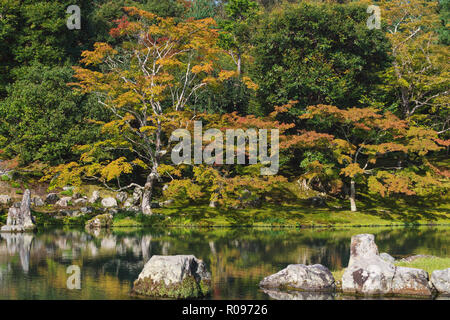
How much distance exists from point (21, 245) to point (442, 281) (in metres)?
16.6

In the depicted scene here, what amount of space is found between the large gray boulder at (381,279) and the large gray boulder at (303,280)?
485 millimetres

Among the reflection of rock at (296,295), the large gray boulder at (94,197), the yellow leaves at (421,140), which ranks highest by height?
the yellow leaves at (421,140)

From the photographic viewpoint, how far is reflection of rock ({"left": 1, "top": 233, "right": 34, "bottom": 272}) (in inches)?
771

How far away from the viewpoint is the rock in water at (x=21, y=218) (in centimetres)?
2856

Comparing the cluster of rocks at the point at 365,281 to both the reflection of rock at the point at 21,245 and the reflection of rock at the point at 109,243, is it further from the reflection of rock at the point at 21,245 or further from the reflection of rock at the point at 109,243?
the reflection of rock at the point at 109,243

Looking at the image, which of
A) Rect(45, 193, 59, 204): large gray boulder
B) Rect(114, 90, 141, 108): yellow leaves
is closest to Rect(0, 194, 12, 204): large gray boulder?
Rect(45, 193, 59, 204): large gray boulder

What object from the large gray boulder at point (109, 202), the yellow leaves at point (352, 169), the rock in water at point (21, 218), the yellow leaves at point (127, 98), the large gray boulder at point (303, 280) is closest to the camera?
the large gray boulder at point (303, 280)

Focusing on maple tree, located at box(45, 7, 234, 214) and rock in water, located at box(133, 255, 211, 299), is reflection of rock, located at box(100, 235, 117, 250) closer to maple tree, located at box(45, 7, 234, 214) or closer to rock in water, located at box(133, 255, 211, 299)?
maple tree, located at box(45, 7, 234, 214)

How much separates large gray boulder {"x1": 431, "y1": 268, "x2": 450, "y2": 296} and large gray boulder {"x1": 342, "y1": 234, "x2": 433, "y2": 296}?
0.82ft

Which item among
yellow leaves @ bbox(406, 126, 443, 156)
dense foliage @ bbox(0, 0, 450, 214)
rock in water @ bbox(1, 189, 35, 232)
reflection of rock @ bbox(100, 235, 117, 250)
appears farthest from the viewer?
yellow leaves @ bbox(406, 126, 443, 156)

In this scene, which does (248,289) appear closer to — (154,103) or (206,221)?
(206,221)

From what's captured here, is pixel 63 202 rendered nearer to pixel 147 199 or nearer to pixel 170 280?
pixel 147 199

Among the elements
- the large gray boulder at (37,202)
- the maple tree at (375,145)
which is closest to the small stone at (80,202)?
the large gray boulder at (37,202)

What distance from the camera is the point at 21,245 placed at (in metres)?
23.6
